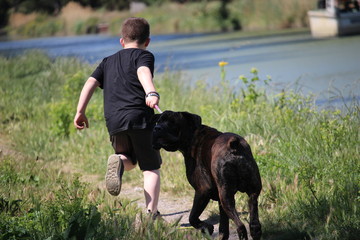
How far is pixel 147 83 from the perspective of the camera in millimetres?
4828

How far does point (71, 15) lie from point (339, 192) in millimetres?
53425

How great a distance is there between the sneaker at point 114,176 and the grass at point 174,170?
0.50ft

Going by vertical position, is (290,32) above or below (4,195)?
below

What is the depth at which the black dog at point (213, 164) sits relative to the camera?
3918 millimetres

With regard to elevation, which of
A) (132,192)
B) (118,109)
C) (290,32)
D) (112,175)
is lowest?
(290,32)

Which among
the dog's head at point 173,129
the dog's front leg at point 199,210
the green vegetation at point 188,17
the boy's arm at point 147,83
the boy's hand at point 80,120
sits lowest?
the green vegetation at point 188,17

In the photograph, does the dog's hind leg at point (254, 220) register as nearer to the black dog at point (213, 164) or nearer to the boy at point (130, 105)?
the black dog at point (213, 164)

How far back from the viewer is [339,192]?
196 inches

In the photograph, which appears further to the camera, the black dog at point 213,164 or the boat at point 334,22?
the boat at point 334,22

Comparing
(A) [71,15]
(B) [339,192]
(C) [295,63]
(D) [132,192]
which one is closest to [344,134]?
(B) [339,192]

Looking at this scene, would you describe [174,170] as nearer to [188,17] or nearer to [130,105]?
[130,105]

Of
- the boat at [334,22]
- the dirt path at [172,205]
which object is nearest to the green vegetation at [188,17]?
the boat at [334,22]

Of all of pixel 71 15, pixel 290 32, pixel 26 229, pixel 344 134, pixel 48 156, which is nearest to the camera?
pixel 26 229

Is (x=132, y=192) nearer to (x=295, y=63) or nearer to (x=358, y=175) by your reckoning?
(x=358, y=175)
